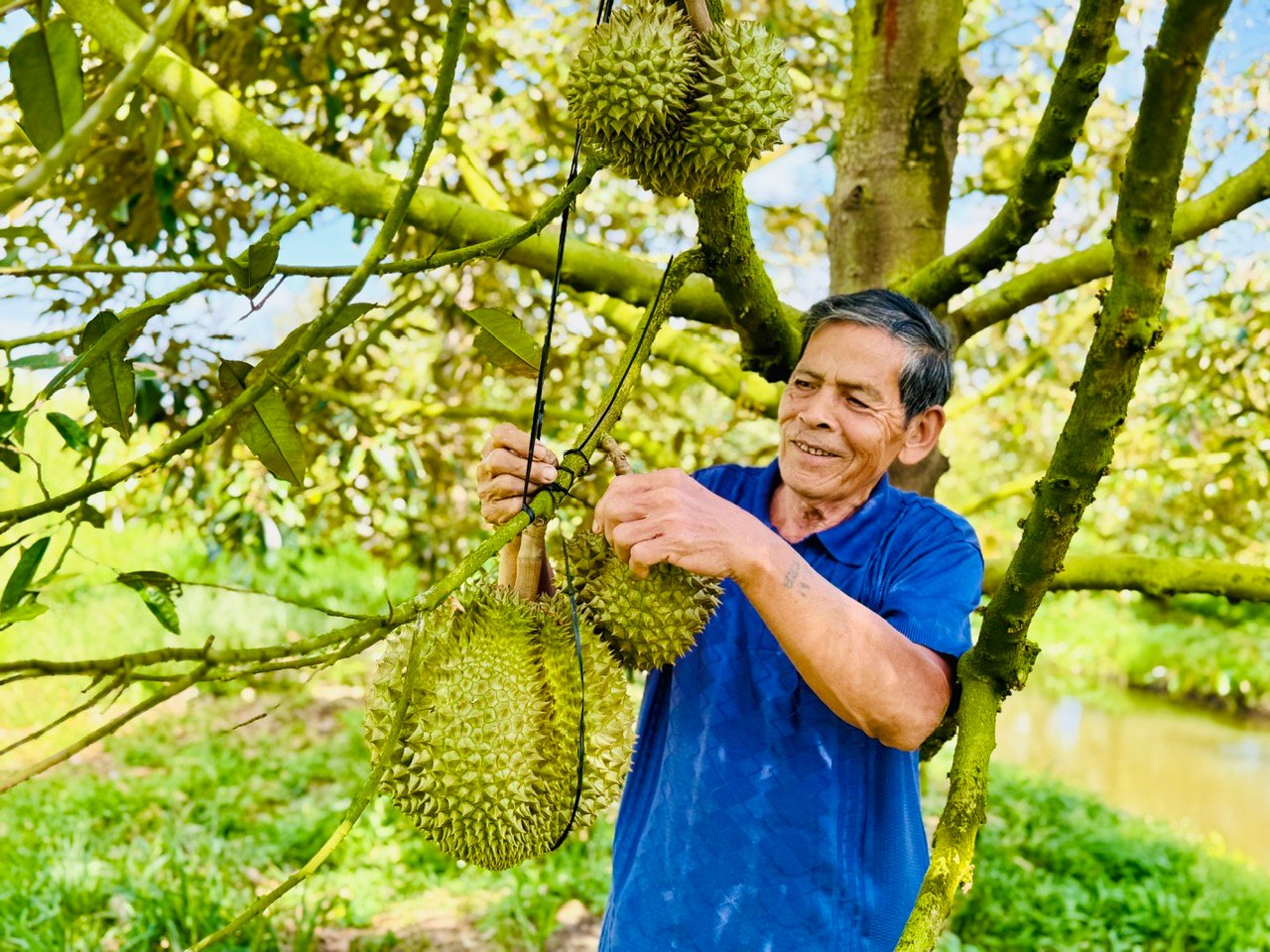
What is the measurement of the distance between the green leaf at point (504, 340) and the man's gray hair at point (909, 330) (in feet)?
2.03

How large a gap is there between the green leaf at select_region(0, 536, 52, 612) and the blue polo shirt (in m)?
0.92

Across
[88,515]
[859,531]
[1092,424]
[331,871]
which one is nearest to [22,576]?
[88,515]

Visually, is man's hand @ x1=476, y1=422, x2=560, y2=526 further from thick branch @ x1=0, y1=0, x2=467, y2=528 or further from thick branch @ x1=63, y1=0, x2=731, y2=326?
thick branch @ x1=63, y1=0, x2=731, y2=326

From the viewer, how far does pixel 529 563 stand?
3.63 feet

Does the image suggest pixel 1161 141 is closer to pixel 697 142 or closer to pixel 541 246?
pixel 697 142

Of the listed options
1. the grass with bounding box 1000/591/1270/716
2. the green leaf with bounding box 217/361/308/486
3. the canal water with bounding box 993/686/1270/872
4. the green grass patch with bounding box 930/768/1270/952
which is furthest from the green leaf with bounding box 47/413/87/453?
the grass with bounding box 1000/591/1270/716

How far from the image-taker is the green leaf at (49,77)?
0.63 meters

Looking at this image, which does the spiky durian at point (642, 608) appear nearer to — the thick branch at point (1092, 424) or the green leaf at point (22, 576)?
the thick branch at point (1092, 424)

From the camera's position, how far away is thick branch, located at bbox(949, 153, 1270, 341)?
169 centimetres

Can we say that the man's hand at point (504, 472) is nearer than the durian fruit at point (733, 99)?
No

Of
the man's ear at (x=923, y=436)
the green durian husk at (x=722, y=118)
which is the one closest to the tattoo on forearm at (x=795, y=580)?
the green durian husk at (x=722, y=118)

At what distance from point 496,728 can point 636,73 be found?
0.63m

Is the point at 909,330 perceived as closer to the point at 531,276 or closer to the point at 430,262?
the point at 430,262

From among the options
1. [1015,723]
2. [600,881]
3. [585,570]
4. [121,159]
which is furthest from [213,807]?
[1015,723]
